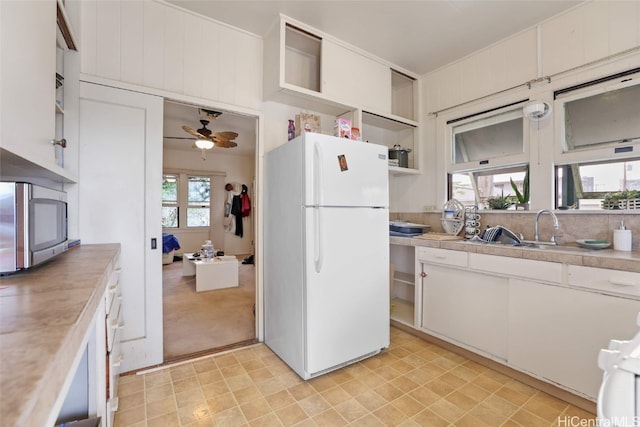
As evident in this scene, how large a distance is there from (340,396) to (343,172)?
4.84 feet

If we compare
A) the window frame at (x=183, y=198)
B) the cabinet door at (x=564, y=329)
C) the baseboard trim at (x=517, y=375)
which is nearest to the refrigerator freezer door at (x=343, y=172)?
the cabinet door at (x=564, y=329)

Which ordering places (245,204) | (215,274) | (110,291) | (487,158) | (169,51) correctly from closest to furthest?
1. (110,291)
2. (169,51)
3. (487,158)
4. (215,274)
5. (245,204)

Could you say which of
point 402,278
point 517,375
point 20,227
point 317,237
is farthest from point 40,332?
point 402,278

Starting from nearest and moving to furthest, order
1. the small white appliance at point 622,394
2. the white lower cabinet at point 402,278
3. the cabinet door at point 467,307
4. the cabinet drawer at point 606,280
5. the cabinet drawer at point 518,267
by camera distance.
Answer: the small white appliance at point 622,394 → the cabinet drawer at point 606,280 → the cabinet drawer at point 518,267 → the cabinet door at point 467,307 → the white lower cabinet at point 402,278

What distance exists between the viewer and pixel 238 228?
7.28m

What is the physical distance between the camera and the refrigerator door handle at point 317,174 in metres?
1.95

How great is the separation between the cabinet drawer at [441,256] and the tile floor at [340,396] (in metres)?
0.76

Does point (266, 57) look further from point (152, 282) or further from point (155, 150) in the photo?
point (152, 282)

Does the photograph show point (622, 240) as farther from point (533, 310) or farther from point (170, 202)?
point (170, 202)

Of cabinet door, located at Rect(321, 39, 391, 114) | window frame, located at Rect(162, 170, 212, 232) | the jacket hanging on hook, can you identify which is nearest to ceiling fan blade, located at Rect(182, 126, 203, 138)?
cabinet door, located at Rect(321, 39, 391, 114)

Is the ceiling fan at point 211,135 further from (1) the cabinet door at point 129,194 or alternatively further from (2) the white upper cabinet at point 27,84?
(2) the white upper cabinet at point 27,84

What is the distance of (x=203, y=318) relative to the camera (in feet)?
10.0

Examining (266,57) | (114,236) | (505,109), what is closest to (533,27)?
(505,109)

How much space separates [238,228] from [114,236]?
17.4 ft
